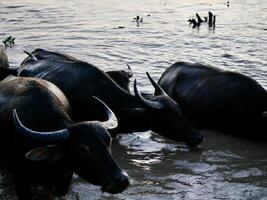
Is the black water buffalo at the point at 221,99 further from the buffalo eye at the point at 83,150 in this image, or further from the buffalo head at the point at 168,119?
the buffalo eye at the point at 83,150

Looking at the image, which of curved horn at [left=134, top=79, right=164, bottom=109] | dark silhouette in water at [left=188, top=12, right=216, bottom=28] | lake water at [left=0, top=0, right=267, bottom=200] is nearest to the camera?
lake water at [left=0, top=0, right=267, bottom=200]

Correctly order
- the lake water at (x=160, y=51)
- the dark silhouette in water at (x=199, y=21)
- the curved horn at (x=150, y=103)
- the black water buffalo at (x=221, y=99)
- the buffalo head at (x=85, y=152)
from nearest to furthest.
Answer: the buffalo head at (x=85, y=152) → the lake water at (x=160, y=51) → the curved horn at (x=150, y=103) → the black water buffalo at (x=221, y=99) → the dark silhouette in water at (x=199, y=21)

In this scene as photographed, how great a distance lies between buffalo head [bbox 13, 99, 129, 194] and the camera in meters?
4.57

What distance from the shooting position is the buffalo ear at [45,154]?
15.1 feet

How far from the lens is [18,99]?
5.57 m

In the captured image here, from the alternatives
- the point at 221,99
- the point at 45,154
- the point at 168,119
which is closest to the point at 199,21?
the point at 221,99

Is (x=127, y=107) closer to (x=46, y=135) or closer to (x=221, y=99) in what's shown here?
(x=221, y=99)

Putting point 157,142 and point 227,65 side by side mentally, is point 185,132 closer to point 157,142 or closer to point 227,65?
point 157,142

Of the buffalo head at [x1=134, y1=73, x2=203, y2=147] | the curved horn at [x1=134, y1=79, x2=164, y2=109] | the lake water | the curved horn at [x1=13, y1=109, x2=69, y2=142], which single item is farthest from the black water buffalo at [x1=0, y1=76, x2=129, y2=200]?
the buffalo head at [x1=134, y1=73, x2=203, y2=147]

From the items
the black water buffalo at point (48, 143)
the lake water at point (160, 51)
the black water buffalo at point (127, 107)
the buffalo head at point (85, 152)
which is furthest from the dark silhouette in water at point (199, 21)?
the buffalo head at point (85, 152)

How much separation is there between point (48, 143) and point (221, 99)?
12.8 feet

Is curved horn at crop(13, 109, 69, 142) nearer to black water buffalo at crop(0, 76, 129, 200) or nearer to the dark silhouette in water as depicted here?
black water buffalo at crop(0, 76, 129, 200)

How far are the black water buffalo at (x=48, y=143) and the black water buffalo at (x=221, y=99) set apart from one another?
275 cm

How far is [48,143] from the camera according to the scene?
477 cm
